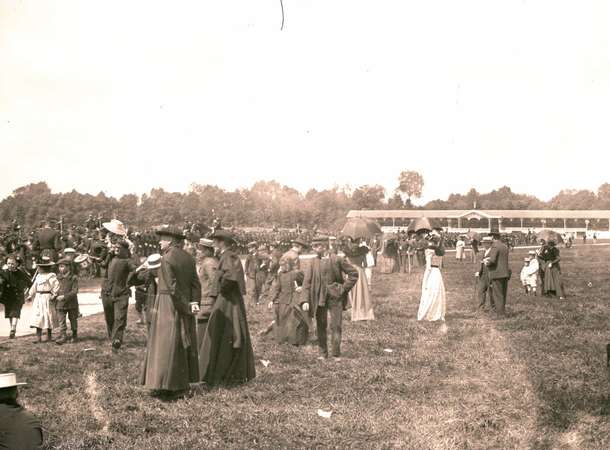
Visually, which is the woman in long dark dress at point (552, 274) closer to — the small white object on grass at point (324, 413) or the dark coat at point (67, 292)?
the dark coat at point (67, 292)

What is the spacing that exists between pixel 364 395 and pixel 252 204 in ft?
196

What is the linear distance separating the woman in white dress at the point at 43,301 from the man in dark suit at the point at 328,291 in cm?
446

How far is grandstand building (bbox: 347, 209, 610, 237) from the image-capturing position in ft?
315

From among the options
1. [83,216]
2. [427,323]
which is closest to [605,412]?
[427,323]

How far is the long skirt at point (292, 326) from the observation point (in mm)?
11391

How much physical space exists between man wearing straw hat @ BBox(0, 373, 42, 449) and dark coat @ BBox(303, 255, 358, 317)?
630cm

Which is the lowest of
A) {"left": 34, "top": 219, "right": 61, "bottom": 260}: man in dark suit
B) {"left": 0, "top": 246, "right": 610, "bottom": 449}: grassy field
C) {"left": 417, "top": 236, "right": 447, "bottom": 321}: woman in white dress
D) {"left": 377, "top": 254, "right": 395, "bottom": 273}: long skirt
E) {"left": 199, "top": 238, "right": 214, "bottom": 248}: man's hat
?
{"left": 377, "top": 254, "right": 395, "bottom": 273}: long skirt

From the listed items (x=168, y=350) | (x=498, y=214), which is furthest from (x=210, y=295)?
(x=498, y=214)

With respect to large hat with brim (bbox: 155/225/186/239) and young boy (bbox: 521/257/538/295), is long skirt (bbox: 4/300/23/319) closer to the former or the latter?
large hat with brim (bbox: 155/225/186/239)

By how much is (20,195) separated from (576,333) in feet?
83.8

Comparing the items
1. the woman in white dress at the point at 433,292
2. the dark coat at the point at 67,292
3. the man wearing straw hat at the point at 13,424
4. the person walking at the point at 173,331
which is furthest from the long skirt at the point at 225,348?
the woman in white dress at the point at 433,292

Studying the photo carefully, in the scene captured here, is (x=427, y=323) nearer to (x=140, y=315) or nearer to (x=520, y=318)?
(x=520, y=318)

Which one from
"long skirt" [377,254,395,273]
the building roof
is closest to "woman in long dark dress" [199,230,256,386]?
"long skirt" [377,254,395,273]

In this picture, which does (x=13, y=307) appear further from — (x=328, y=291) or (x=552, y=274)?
(x=552, y=274)
